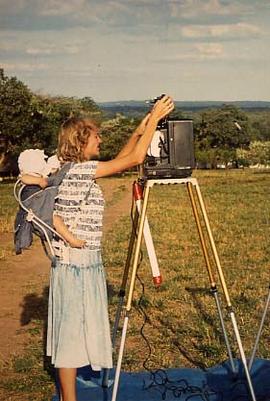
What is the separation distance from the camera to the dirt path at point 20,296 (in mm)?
7027

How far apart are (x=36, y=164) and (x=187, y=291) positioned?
15.1 feet

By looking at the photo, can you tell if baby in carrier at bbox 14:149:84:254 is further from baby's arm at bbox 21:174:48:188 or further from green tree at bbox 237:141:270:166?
green tree at bbox 237:141:270:166

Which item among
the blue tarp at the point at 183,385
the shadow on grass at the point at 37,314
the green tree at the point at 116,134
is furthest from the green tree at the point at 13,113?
the blue tarp at the point at 183,385

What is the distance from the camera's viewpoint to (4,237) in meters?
14.8

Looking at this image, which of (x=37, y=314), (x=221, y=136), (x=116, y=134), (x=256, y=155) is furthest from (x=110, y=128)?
(x=37, y=314)

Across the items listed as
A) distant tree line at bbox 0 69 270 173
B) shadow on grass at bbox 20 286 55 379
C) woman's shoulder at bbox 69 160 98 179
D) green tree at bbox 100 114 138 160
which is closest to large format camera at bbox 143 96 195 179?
woman's shoulder at bbox 69 160 98 179

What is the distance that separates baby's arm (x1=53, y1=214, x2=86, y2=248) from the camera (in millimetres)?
4523

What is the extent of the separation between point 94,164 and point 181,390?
1707 mm

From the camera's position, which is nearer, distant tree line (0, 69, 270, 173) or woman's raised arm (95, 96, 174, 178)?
woman's raised arm (95, 96, 174, 178)

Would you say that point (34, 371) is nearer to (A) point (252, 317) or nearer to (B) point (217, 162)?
(A) point (252, 317)

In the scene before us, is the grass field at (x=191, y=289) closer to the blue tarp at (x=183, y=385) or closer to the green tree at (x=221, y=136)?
the blue tarp at (x=183, y=385)

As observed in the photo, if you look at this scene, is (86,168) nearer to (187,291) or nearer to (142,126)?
(142,126)

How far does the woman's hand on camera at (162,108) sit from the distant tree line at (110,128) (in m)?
23.0

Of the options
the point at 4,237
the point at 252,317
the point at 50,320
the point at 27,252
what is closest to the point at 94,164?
the point at 50,320
